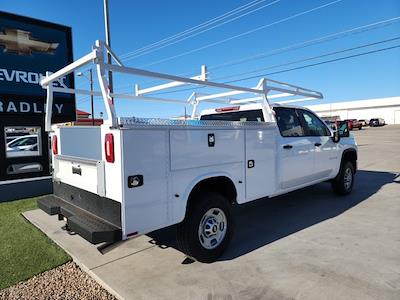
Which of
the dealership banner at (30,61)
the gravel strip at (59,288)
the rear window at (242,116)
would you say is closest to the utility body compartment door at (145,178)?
the gravel strip at (59,288)

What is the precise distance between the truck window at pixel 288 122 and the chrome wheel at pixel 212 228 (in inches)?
77.4

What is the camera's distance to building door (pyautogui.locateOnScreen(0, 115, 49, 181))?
8.02m

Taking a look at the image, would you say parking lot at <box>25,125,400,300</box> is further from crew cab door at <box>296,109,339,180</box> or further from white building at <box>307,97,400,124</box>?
white building at <box>307,97,400,124</box>

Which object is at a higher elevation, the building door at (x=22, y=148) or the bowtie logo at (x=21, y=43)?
the bowtie logo at (x=21, y=43)

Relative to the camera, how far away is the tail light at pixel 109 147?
3227mm

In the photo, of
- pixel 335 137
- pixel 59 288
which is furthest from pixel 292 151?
pixel 59 288

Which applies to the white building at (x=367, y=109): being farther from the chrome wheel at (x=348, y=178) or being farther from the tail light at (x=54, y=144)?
the tail light at (x=54, y=144)

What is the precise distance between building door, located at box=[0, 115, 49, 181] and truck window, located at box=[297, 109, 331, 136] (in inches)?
258

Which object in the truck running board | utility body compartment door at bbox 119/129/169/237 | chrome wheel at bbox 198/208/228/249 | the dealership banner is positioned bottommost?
chrome wheel at bbox 198/208/228/249

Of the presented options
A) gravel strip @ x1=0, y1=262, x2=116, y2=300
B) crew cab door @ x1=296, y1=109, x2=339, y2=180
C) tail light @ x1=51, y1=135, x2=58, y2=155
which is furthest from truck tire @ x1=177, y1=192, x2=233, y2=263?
crew cab door @ x1=296, y1=109, x2=339, y2=180

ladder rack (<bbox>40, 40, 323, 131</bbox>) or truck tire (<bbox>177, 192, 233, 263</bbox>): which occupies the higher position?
ladder rack (<bbox>40, 40, 323, 131</bbox>)

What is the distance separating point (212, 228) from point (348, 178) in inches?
189

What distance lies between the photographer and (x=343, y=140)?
7355 mm

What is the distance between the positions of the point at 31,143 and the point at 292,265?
739 cm
